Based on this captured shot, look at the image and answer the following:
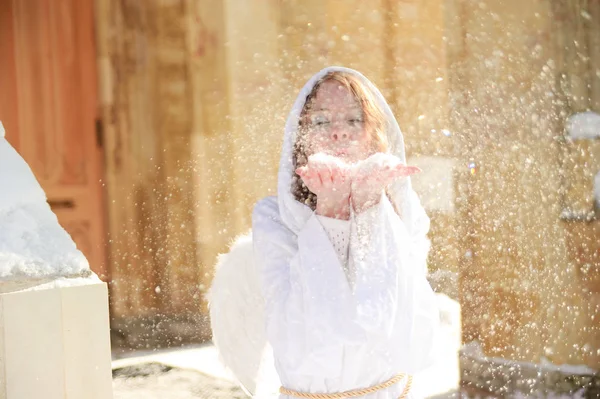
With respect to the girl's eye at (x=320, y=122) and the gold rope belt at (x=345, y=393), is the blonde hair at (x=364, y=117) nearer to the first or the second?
the girl's eye at (x=320, y=122)

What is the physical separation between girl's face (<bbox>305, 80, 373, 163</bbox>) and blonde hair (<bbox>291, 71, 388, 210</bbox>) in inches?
0.5

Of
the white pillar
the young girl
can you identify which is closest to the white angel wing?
the young girl

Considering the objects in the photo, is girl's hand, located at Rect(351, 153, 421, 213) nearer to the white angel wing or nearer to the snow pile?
the white angel wing

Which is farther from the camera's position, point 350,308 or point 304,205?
point 304,205

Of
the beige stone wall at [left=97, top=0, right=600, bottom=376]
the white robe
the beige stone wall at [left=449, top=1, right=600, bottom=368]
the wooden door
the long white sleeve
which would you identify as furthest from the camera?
the wooden door

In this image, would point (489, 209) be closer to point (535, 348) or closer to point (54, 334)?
point (535, 348)

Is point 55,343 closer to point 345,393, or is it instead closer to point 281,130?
point 345,393

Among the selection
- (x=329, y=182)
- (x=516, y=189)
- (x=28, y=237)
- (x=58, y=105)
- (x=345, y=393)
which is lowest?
(x=345, y=393)

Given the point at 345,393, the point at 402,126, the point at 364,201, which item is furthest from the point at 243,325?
the point at 402,126

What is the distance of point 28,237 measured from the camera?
5.55 ft

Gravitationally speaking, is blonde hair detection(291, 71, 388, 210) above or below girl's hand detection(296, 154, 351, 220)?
above

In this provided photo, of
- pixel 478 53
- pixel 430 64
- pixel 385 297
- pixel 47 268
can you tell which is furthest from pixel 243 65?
pixel 385 297

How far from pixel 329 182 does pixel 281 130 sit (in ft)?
14.6

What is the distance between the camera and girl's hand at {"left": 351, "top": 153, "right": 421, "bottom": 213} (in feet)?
4.41
